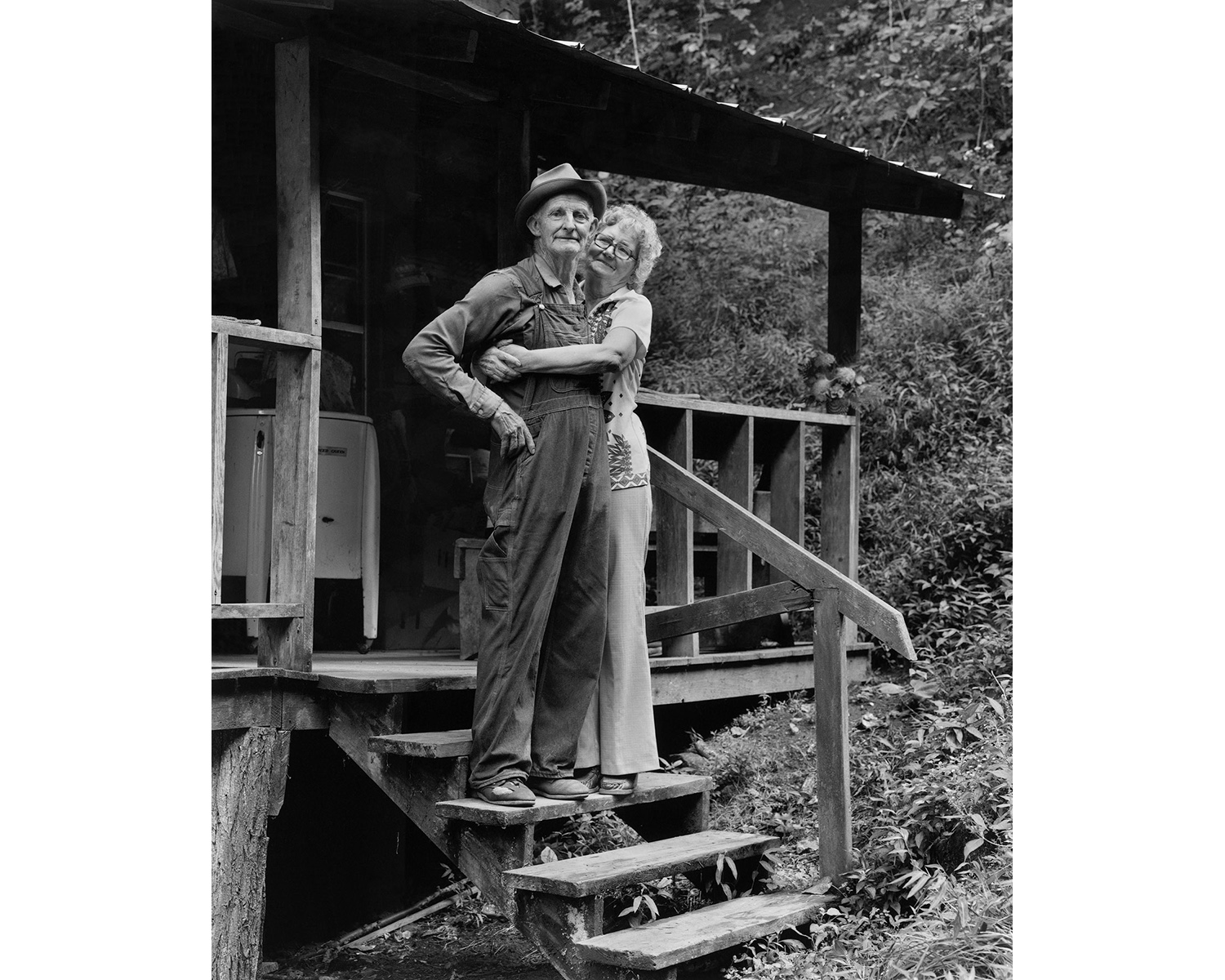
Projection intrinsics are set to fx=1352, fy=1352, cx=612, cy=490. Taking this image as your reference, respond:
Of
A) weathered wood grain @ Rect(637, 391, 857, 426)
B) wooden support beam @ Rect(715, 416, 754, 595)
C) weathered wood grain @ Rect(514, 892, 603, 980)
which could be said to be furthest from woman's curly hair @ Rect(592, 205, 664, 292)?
weathered wood grain @ Rect(514, 892, 603, 980)

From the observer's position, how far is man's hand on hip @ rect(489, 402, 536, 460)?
433cm

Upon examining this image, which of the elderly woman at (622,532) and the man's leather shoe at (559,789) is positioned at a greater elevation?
the elderly woman at (622,532)

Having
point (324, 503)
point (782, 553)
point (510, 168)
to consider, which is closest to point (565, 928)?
point (782, 553)

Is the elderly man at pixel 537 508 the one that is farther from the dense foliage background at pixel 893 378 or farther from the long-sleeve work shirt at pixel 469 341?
the dense foliage background at pixel 893 378

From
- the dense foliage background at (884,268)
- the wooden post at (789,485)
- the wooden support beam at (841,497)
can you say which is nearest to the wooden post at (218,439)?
the wooden post at (789,485)

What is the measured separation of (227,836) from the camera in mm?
4691

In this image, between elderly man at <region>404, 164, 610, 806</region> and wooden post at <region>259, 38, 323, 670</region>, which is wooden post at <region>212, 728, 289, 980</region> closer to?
wooden post at <region>259, 38, 323, 670</region>

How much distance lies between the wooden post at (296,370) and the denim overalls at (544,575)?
0.78 meters

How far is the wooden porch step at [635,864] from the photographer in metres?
4.13

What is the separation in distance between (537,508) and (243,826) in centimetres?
159
